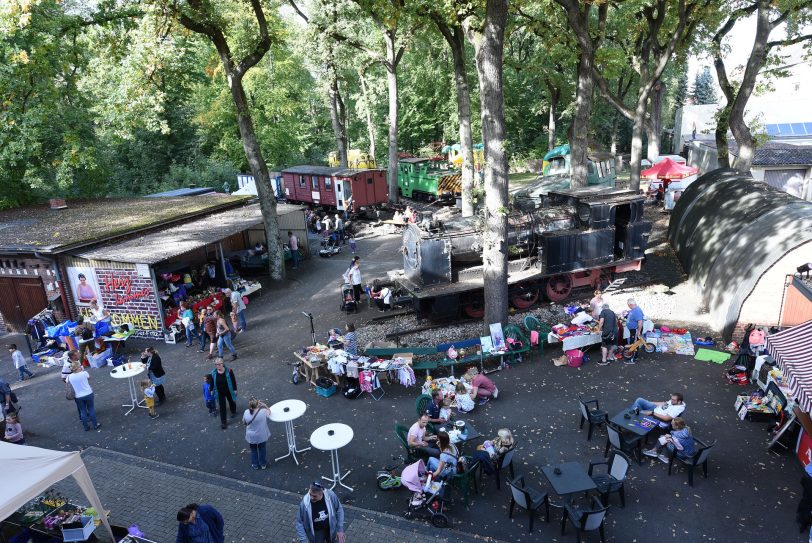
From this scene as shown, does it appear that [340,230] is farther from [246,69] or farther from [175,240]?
[175,240]

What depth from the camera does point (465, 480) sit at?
25.9ft

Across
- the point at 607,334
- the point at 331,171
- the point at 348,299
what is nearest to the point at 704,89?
the point at 331,171

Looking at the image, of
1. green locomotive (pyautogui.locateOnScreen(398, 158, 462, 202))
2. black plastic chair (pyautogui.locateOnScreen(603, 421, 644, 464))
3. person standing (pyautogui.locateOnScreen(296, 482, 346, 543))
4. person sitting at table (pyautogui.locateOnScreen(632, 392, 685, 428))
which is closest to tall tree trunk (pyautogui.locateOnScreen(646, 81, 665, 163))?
green locomotive (pyautogui.locateOnScreen(398, 158, 462, 202))

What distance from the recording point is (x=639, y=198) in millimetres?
15430

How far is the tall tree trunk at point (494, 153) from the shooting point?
37.4 feet

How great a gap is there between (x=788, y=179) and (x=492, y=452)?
89.4 ft

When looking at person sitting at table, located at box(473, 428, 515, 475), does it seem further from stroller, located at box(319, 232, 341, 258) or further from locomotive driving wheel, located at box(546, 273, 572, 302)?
stroller, located at box(319, 232, 341, 258)

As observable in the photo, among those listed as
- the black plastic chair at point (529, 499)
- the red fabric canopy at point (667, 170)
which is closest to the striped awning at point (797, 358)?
the black plastic chair at point (529, 499)

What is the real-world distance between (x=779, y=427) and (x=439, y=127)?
4109 cm

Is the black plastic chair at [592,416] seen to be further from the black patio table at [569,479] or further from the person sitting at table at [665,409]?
the black patio table at [569,479]

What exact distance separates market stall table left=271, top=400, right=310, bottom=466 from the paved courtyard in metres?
0.21

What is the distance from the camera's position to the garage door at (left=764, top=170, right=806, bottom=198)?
26797mm

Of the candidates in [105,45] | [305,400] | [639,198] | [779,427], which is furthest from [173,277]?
[779,427]

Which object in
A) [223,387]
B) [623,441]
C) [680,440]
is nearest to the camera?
[680,440]
